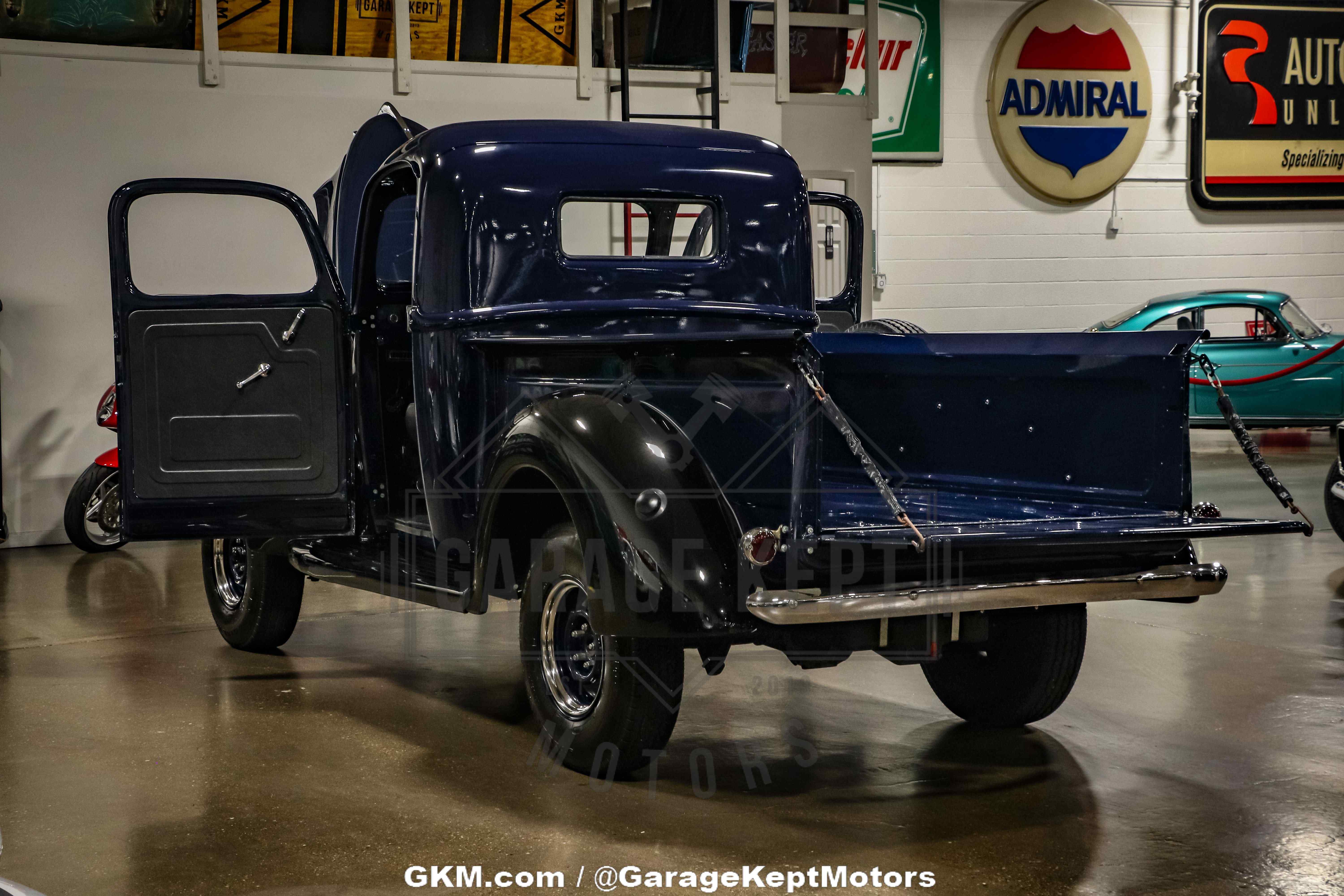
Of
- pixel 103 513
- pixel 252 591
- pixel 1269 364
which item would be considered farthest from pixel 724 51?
pixel 1269 364

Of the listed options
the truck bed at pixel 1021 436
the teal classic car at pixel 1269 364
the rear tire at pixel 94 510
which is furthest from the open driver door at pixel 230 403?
the teal classic car at pixel 1269 364

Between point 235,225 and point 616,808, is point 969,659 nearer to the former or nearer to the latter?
point 616,808

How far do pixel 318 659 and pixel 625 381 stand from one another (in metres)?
2.13

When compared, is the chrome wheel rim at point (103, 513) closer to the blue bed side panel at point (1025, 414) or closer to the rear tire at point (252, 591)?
the rear tire at point (252, 591)

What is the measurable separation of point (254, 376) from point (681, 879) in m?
2.29

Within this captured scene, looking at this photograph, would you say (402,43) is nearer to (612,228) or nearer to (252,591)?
(612,228)

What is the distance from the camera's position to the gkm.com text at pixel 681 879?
309 centimetres

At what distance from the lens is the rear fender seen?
344cm

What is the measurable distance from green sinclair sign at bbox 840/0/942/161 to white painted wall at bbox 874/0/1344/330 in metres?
0.18

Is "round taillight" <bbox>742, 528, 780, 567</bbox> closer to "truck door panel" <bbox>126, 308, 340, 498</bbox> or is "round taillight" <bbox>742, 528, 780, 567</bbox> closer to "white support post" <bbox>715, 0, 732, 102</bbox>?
"truck door panel" <bbox>126, 308, 340, 498</bbox>

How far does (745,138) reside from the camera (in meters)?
4.69

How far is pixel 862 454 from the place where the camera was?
329 cm

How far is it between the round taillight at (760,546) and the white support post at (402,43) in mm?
6541

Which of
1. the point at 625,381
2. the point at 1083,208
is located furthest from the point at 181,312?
the point at 1083,208
